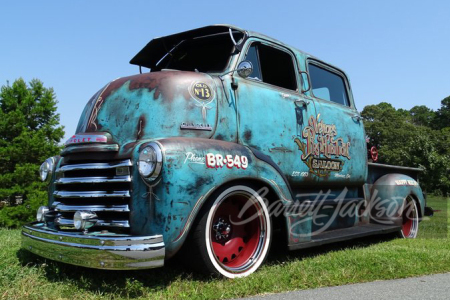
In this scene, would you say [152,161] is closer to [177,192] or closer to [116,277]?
[177,192]

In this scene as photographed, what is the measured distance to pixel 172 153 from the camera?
2969mm

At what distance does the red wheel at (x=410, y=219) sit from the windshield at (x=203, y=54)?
3.85m

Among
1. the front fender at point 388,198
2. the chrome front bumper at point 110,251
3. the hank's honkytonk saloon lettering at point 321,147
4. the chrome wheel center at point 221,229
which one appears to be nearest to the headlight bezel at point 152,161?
the chrome front bumper at point 110,251

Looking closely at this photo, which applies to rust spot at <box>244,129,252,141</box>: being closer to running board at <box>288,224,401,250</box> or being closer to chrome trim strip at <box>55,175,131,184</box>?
running board at <box>288,224,401,250</box>

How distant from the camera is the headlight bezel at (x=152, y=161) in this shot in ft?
9.53

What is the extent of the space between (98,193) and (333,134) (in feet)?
9.69

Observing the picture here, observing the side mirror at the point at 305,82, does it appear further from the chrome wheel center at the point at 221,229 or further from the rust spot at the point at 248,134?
the chrome wheel center at the point at 221,229

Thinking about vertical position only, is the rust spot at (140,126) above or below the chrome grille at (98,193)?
above

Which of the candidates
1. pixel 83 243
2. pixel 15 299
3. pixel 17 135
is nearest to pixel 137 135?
pixel 83 243

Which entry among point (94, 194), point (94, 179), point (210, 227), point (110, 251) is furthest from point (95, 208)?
point (210, 227)

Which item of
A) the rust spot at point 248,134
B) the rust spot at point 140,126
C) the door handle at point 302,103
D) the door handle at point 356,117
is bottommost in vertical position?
the rust spot at point 248,134

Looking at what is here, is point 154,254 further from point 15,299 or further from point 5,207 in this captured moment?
point 5,207

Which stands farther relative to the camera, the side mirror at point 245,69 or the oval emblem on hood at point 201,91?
the side mirror at point 245,69

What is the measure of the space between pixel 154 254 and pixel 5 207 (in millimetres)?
12804
